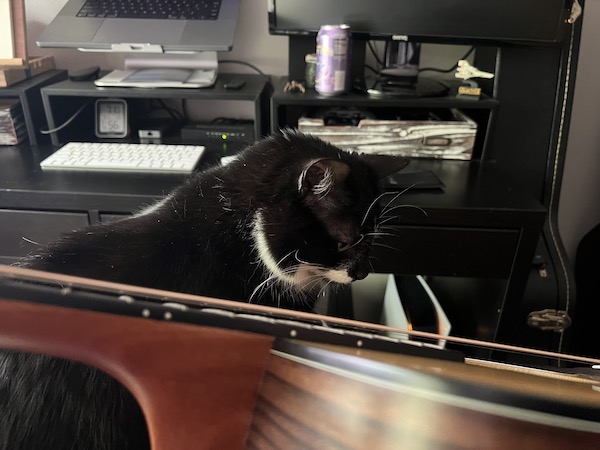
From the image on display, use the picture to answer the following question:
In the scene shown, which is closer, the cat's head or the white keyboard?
the cat's head

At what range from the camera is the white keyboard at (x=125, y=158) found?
107 cm

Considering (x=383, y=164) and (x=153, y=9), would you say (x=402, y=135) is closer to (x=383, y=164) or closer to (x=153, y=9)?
(x=383, y=164)

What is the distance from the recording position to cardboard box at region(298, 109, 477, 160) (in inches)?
44.3

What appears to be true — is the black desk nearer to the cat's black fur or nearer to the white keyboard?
the white keyboard

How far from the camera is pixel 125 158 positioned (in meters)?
1.11

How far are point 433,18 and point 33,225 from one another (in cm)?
105

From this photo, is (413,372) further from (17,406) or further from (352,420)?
(17,406)

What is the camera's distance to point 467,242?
0.95 meters

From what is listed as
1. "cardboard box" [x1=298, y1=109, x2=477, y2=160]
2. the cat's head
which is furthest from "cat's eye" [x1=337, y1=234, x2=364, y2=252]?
"cardboard box" [x1=298, y1=109, x2=477, y2=160]

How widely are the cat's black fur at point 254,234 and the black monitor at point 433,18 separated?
48 cm

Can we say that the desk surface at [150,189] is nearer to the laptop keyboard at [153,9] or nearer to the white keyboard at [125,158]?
the white keyboard at [125,158]

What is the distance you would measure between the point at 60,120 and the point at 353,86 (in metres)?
0.80

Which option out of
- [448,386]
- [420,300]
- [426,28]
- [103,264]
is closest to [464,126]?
[426,28]

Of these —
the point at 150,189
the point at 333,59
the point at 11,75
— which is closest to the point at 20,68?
the point at 11,75
